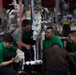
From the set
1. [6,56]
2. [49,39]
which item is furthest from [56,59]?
[6,56]

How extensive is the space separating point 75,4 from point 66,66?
3.13 m

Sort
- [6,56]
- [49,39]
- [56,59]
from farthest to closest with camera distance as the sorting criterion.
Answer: [49,39] < [6,56] < [56,59]

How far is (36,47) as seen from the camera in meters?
6.52

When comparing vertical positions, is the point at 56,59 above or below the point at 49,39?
below

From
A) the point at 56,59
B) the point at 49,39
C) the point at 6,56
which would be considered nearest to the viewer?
the point at 56,59

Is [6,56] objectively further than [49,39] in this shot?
No

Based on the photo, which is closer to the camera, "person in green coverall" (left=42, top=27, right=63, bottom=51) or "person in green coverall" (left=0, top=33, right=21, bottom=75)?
"person in green coverall" (left=0, top=33, right=21, bottom=75)

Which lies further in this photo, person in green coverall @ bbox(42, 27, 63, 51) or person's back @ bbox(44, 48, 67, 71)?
person in green coverall @ bbox(42, 27, 63, 51)

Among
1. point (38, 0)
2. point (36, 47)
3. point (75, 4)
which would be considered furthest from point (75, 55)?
point (75, 4)

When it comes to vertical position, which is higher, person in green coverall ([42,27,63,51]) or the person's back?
person in green coverall ([42,27,63,51])

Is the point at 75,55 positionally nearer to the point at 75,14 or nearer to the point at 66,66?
the point at 66,66

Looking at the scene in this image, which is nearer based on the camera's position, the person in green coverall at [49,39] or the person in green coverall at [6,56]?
the person in green coverall at [6,56]

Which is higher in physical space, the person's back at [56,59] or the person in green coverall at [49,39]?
the person in green coverall at [49,39]

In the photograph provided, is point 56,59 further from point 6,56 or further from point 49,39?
point 6,56
